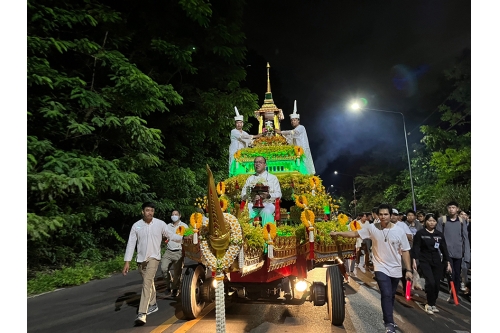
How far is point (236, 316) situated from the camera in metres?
5.24

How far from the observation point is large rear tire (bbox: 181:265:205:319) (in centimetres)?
494

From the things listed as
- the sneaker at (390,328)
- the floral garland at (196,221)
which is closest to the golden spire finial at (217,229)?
the floral garland at (196,221)

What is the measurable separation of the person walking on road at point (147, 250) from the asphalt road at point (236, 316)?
1.17 ft

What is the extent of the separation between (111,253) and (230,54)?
7979 millimetres

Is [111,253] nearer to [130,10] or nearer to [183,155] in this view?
[183,155]

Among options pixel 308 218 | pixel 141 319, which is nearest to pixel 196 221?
pixel 308 218

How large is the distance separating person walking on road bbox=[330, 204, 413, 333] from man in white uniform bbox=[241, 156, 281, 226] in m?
1.08

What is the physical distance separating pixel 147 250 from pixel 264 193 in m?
2.05

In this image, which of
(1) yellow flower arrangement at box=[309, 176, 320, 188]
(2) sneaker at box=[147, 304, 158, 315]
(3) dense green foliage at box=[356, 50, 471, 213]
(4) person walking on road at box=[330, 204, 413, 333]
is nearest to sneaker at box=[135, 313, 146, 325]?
(2) sneaker at box=[147, 304, 158, 315]

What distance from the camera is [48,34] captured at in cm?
710

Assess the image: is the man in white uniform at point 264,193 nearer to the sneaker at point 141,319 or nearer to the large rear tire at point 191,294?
the large rear tire at point 191,294

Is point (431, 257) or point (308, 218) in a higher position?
point (308, 218)

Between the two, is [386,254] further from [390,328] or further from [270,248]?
[270,248]

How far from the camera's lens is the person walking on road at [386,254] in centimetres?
440
